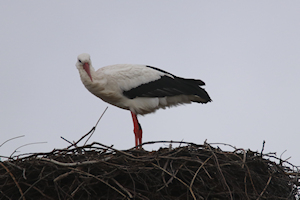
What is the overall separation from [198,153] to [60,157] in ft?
4.45

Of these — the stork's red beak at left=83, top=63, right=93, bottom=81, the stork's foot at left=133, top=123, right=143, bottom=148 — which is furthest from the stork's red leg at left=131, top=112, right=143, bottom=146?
the stork's red beak at left=83, top=63, right=93, bottom=81

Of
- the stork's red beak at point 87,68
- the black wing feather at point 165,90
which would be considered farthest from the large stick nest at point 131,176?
the black wing feather at point 165,90

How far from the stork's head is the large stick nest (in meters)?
2.39

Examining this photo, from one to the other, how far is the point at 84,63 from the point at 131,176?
3041 millimetres

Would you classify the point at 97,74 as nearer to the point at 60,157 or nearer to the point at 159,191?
the point at 60,157

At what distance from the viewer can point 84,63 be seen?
6.76 m

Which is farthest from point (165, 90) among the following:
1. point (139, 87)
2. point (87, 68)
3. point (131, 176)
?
point (131, 176)

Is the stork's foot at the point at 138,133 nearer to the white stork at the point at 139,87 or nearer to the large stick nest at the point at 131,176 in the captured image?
the white stork at the point at 139,87

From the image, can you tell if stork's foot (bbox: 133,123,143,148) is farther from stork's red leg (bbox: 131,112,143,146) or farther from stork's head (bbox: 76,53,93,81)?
stork's head (bbox: 76,53,93,81)

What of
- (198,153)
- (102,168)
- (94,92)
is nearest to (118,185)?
(102,168)

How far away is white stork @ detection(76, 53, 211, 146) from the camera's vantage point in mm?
6863

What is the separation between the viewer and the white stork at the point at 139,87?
686cm

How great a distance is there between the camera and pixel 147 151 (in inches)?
178

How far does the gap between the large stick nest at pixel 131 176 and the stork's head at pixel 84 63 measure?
239cm
